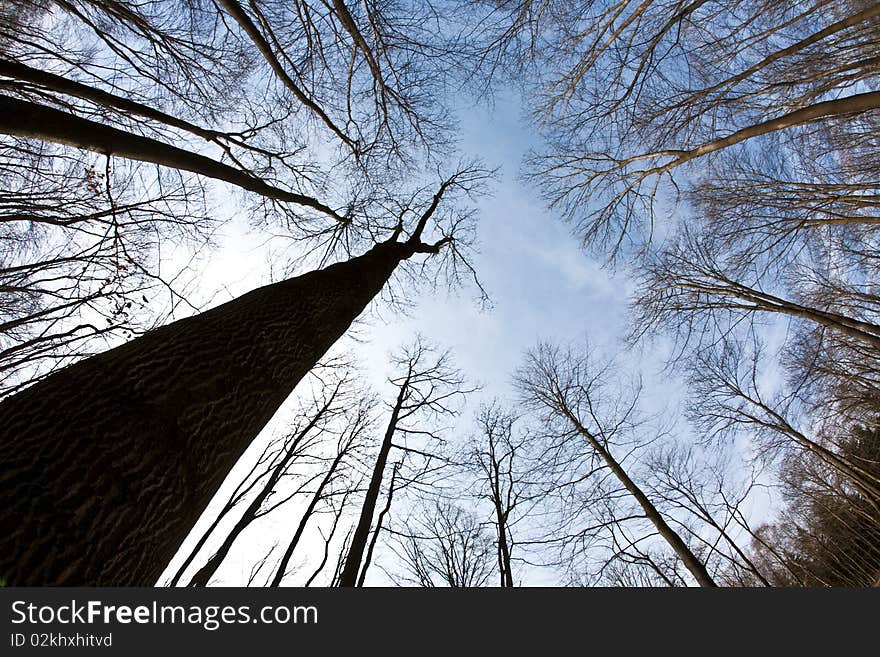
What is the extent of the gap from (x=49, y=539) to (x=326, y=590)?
5.03 feet

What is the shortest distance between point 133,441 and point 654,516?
8094mm

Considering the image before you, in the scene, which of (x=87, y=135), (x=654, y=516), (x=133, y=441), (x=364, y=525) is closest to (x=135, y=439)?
(x=133, y=441)

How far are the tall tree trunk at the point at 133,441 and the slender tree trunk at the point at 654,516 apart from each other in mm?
7150

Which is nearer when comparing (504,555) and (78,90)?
(78,90)

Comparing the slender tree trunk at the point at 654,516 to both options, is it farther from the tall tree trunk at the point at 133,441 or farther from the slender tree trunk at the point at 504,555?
the tall tree trunk at the point at 133,441

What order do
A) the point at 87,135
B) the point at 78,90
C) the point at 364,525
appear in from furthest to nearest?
the point at 364,525 < the point at 78,90 < the point at 87,135

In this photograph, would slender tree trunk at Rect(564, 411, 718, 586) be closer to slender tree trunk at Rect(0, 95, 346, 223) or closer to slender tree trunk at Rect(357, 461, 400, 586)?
slender tree trunk at Rect(357, 461, 400, 586)

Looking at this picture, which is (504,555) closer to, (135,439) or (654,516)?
(654,516)

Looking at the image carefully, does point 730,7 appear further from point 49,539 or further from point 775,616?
point 49,539

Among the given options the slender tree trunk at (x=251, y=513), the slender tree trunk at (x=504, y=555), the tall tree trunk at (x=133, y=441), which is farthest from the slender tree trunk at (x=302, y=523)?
the tall tree trunk at (x=133, y=441)

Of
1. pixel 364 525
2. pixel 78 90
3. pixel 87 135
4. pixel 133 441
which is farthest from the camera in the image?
pixel 364 525

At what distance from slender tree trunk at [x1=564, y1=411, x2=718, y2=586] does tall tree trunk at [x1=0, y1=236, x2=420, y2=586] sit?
7150 millimetres

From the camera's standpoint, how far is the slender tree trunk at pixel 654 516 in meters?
6.20

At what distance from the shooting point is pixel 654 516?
7.00 m
